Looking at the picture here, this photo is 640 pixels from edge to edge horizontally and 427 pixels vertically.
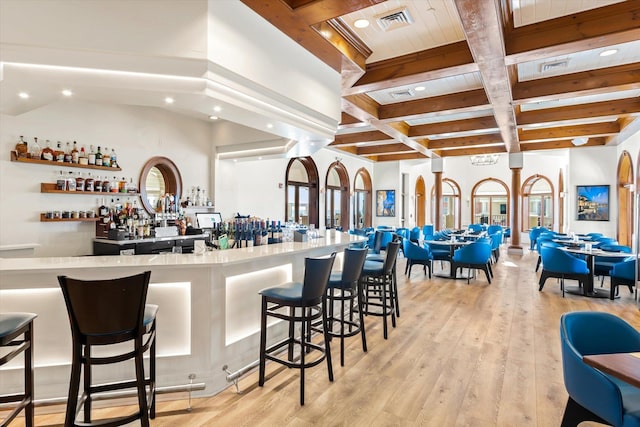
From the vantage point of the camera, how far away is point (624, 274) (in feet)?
18.2

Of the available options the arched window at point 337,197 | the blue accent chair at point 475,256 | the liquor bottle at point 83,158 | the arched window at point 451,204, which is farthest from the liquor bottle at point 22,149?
the arched window at point 451,204

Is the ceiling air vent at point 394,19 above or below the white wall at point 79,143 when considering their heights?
above

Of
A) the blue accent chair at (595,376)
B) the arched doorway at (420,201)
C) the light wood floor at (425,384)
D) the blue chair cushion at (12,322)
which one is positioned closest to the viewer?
the blue accent chair at (595,376)

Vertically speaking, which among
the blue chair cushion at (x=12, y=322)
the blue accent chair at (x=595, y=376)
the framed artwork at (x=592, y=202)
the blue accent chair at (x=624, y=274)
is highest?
the framed artwork at (x=592, y=202)

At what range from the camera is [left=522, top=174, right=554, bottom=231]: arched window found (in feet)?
47.1

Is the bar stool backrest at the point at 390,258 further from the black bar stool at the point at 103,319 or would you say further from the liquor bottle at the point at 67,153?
the liquor bottle at the point at 67,153

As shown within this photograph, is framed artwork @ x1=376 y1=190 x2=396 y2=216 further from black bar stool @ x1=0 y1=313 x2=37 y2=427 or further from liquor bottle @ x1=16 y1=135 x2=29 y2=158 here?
black bar stool @ x1=0 y1=313 x2=37 y2=427

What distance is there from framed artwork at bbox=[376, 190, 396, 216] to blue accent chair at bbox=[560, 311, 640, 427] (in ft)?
36.4

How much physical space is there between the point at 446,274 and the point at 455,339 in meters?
4.17

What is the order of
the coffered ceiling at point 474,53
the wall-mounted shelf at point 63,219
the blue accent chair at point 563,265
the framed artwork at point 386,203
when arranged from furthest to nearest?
the framed artwork at point 386,203 → the blue accent chair at point 563,265 → the wall-mounted shelf at point 63,219 → the coffered ceiling at point 474,53

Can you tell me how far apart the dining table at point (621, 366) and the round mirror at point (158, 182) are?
5801 mm

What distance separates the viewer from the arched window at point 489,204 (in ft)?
52.0

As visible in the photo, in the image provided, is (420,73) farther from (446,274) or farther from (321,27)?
(446,274)

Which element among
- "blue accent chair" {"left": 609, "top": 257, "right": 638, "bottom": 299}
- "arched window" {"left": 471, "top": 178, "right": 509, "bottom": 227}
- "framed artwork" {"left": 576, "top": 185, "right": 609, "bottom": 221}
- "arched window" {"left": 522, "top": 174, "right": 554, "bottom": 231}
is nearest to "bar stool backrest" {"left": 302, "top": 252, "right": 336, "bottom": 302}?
"blue accent chair" {"left": 609, "top": 257, "right": 638, "bottom": 299}
